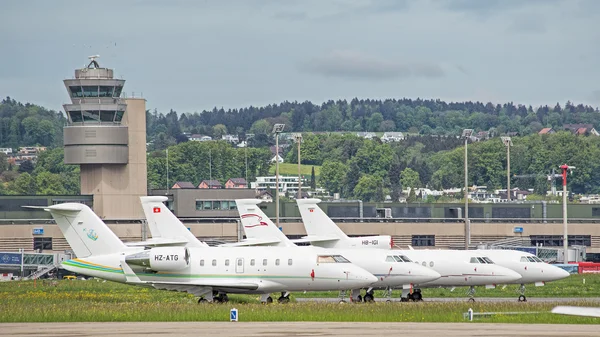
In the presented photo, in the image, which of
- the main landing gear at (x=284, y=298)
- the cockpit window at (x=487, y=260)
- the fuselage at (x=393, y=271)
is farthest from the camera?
the cockpit window at (x=487, y=260)

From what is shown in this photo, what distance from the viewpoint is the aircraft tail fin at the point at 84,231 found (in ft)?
210

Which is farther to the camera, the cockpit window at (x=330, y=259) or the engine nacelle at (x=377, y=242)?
the engine nacelle at (x=377, y=242)

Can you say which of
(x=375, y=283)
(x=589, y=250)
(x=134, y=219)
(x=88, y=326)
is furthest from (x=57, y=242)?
(x=88, y=326)

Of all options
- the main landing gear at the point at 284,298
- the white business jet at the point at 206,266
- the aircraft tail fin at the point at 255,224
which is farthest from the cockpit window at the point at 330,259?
the aircraft tail fin at the point at 255,224

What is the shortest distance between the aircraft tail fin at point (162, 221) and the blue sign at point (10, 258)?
28130 mm

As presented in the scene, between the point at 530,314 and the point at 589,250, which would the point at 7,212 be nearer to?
the point at 589,250

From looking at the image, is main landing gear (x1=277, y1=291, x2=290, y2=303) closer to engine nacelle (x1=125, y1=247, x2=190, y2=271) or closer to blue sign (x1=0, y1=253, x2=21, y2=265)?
engine nacelle (x1=125, y1=247, x2=190, y2=271)

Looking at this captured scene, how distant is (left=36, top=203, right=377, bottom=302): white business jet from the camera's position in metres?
61.3

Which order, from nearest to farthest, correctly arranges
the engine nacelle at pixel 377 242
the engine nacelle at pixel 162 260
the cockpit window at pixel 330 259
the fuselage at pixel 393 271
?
the cockpit window at pixel 330 259 < the engine nacelle at pixel 162 260 < the fuselage at pixel 393 271 < the engine nacelle at pixel 377 242

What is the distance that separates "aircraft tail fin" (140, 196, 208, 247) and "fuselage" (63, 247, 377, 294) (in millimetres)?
16635

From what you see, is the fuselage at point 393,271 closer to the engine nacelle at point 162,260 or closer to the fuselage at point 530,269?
the fuselage at point 530,269

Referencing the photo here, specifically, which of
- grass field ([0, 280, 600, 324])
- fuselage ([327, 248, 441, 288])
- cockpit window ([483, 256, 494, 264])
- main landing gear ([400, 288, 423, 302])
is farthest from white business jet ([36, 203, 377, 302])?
cockpit window ([483, 256, 494, 264])

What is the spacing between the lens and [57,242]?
403 ft

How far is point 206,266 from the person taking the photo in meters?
62.7
